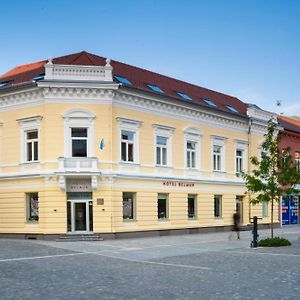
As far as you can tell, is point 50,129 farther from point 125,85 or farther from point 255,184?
point 255,184

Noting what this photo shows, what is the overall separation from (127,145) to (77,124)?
3.49 metres

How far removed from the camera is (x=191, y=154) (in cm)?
3525

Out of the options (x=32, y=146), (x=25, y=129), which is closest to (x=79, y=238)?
(x=32, y=146)

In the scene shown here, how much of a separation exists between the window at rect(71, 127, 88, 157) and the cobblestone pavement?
6327 millimetres

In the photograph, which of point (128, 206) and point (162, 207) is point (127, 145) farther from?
point (162, 207)

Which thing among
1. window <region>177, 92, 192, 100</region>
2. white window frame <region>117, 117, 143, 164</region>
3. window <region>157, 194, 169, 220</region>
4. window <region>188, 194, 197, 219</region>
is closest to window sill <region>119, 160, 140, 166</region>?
white window frame <region>117, 117, 143, 164</region>

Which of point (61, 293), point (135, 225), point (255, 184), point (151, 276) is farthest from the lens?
point (135, 225)

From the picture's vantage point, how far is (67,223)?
1120 inches

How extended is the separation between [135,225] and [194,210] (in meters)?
6.29

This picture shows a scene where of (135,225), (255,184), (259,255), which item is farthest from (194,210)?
(259,255)

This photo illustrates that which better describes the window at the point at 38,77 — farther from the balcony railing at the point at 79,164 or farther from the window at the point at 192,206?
the window at the point at 192,206

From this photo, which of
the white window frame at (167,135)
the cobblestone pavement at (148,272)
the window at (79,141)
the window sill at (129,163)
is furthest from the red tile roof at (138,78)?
the cobblestone pavement at (148,272)

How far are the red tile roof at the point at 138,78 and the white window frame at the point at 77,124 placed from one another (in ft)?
11.8

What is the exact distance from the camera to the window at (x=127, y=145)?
30.3m
